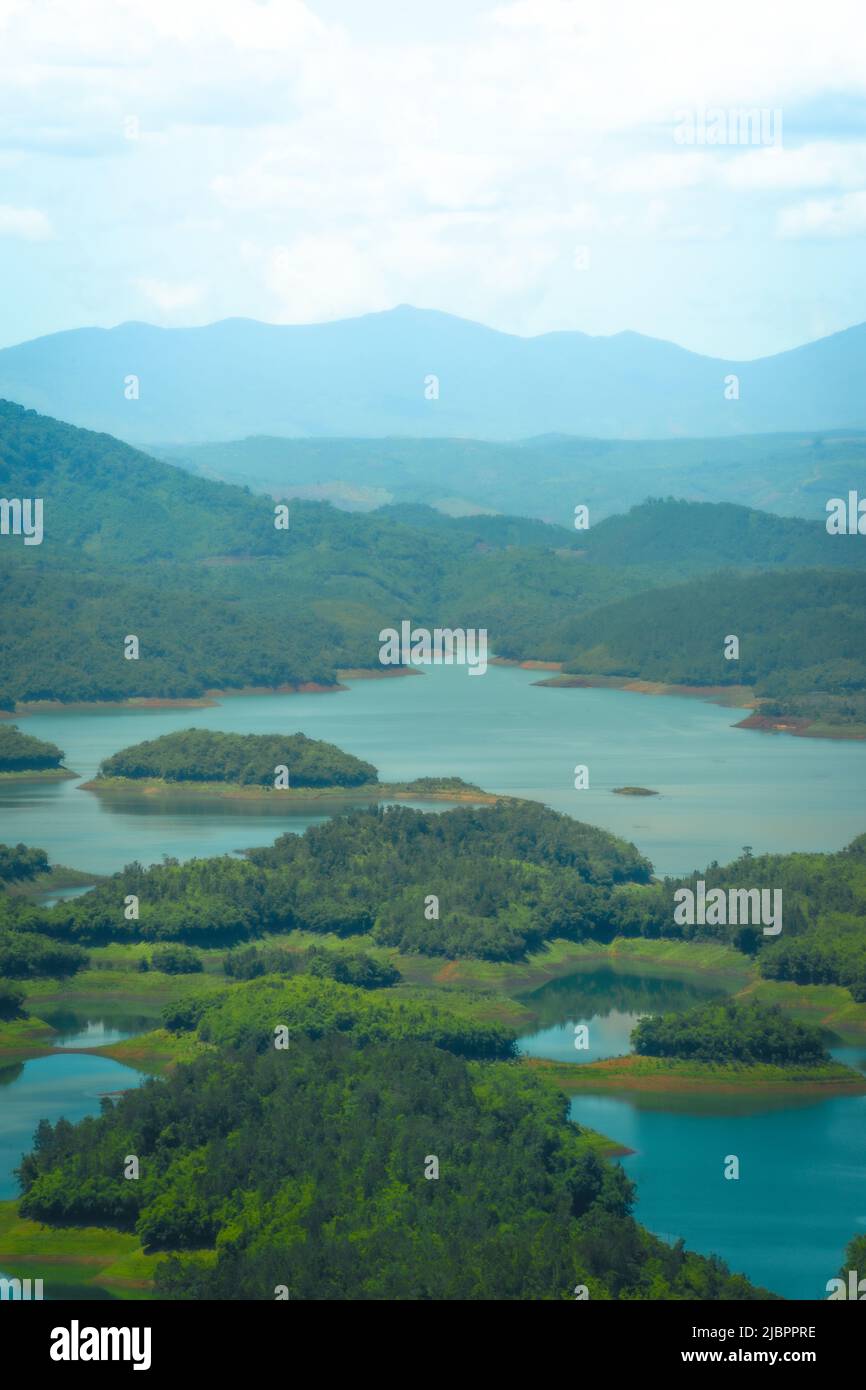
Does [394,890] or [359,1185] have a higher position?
[394,890]

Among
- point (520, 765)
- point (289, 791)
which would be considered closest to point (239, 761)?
point (289, 791)

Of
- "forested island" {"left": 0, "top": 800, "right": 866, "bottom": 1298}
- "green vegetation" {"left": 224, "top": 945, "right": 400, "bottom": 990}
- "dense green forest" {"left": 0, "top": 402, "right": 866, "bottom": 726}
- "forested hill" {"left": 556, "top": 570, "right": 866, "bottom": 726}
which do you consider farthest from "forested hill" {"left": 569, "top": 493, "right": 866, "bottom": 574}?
"green vegetation" {"left": 224, "top": 945, "right": 400, "bottom": 990}

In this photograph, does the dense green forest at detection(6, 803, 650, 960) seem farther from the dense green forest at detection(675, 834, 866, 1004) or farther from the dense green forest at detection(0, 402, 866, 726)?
the dense green forest at detection(0, 402, 866, 726)

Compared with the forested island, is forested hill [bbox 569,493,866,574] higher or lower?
higher

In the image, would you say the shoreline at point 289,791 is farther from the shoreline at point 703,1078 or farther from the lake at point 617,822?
the shoreline at point 703,1078

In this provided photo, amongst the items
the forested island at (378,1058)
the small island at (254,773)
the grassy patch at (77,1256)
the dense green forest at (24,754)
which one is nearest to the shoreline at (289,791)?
the small island at (254,773)

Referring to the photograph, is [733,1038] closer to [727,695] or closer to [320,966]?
[320,966]

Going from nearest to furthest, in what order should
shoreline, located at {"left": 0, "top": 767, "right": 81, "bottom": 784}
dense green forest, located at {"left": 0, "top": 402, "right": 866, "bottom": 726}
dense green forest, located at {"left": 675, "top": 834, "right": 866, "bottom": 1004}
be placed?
dense green forest, located at {"left": 675, "top": 834, "right": 866, "bottom": 1004}
shoreline, located at {"left": 0, "top": 767, "right": 81, "bottom": 784}
dense green forest, located at {"left": 0, "top": 402, "right": 866, "bottom": 726}

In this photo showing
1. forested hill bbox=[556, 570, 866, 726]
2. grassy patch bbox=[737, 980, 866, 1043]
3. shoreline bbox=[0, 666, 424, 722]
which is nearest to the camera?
grassy patch bbox=[737, 980, 866, 1043]
